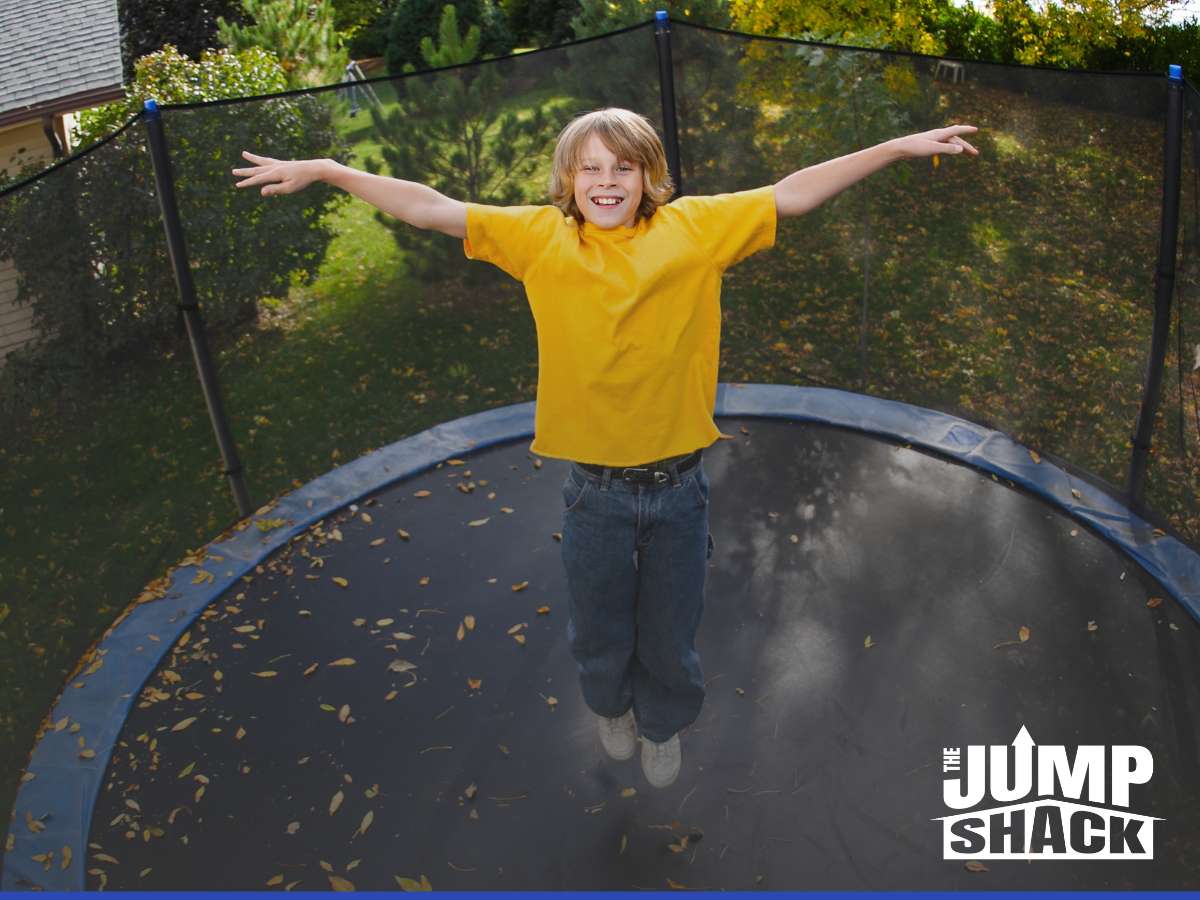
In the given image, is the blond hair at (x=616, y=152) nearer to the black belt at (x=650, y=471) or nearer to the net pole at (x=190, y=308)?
the black belt at (x=650, y=471)

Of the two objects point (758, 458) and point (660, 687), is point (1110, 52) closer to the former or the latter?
point (758, 458)

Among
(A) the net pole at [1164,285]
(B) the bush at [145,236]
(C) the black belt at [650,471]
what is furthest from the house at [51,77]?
(A) the net pole at [1164,285]

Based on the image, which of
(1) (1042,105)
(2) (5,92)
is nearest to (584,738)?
(1) (1042,105)

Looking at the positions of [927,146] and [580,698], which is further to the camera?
[580,698]

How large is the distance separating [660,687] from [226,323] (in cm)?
273

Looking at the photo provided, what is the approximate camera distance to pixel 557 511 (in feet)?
13.6

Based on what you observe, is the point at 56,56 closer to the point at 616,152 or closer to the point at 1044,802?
the point at 616,152

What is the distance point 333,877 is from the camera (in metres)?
2.74

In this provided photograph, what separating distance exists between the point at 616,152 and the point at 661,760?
162 cm

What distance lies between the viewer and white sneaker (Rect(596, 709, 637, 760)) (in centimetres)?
296

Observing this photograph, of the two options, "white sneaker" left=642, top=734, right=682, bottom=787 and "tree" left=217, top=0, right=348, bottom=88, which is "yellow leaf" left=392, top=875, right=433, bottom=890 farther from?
"tree" left=217, top=0, right=348, bottom=88

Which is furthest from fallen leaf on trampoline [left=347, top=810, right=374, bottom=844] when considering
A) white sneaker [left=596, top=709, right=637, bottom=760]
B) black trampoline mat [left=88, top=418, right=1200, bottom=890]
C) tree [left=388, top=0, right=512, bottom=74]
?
tree [left=388, top=0, right=512, bottom=74]

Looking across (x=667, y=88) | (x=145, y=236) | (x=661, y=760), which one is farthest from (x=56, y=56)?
(x=661, y=760)

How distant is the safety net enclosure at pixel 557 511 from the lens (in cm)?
287
